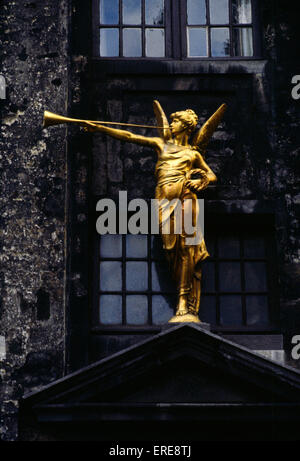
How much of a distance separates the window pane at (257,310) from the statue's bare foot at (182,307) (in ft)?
3.26

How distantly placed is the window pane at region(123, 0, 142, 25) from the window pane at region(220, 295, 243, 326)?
3.71 m

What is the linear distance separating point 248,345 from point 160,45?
393 centimetres

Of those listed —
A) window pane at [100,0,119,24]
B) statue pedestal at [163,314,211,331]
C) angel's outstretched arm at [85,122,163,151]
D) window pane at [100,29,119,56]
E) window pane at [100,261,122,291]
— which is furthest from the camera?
window pane at [100,0,119,24]

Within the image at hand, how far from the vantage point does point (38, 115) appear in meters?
10.5

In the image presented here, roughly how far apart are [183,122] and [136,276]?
72.7 inches

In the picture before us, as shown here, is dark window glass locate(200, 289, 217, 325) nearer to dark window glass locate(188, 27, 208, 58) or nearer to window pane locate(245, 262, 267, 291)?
window pane locate(245, 262, 267, 291)

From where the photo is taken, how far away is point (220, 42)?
37.1ft

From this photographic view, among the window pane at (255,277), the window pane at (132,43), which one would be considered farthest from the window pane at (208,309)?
the window pane at (132,43)

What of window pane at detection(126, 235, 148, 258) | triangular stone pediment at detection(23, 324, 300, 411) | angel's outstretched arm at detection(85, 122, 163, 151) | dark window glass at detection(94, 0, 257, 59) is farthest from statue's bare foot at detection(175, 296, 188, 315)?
dark window glass at detection(94, 0, 257, 59)

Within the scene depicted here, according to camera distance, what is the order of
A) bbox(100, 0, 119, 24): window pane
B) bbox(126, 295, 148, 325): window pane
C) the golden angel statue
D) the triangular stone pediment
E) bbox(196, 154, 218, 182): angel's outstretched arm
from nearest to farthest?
the triangular stone pediment
the golden angel statue
bbox(196, 154, 218, 182): angel's outstretched arm
bbox(126, 295, 148, 325): window pane
bbox(100, 0, 119, 24): window pane

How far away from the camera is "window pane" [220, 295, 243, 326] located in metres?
10.3

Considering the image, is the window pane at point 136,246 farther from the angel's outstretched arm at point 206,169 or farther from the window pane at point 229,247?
the angel's outstretched arm at point 206,169

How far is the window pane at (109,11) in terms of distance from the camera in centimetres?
1137

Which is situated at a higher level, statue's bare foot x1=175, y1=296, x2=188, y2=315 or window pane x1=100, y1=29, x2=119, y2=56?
window pane x1=100, y1=29, x2=119, y2=56
